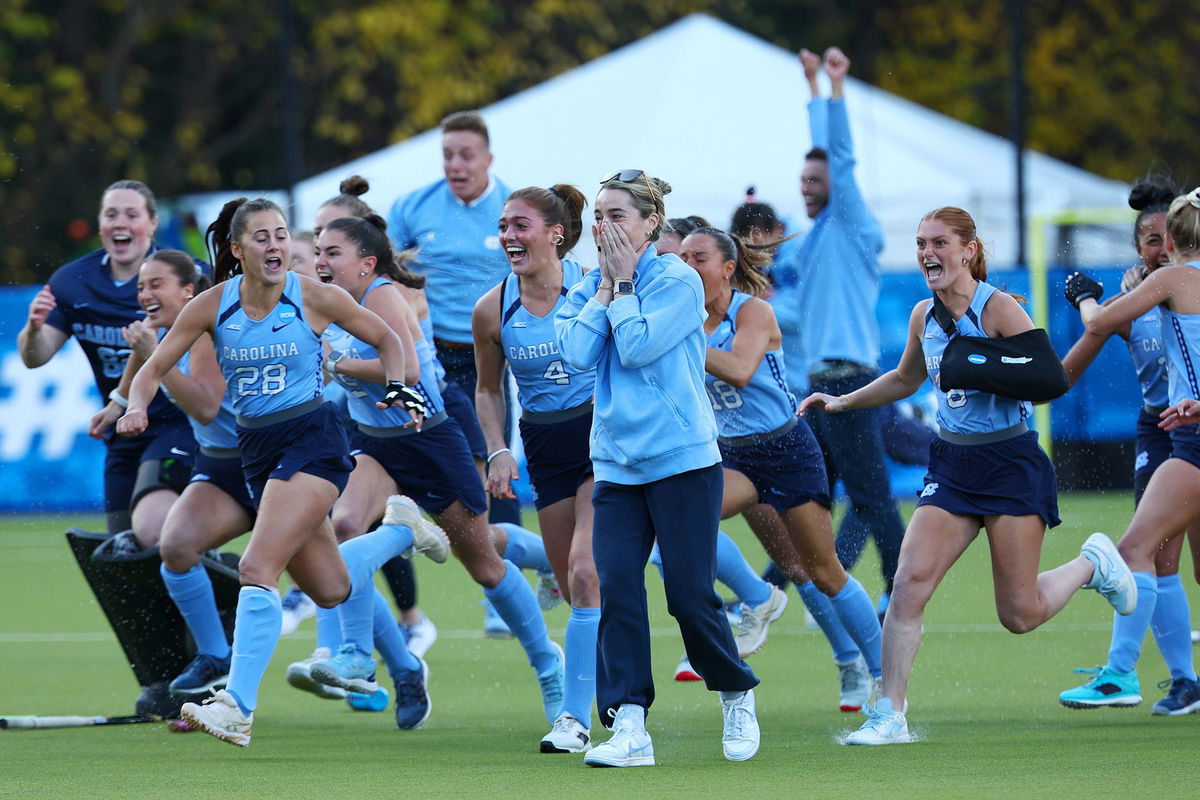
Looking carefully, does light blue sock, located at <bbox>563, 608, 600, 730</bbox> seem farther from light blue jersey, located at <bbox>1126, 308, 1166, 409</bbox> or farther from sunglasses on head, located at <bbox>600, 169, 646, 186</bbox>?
light blue jersey, located at <bbox>1126, 308, 1166, 409</bbox>

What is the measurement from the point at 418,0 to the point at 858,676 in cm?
2053

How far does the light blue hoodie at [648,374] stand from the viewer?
6070mm

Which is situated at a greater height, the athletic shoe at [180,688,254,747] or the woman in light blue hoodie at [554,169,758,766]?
the woman in light blue hoodie at [554,169,758,766]

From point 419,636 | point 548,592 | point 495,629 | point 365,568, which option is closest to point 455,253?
point 548,592

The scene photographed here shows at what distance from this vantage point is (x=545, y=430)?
23.2 ft

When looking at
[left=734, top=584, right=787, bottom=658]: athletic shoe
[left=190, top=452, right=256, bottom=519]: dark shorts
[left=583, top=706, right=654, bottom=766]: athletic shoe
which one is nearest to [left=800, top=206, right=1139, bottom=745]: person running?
[left=583, top=706, right=654, bottom=766]: athletic shoe

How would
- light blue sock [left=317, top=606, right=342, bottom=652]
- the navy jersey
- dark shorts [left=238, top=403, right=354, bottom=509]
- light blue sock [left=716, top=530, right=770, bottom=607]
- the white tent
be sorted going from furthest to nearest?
the white tent → the navy jersey → light blue sock [left=716, top=530, right=770, bottom=607] → light blue sock [left=317, top=606, right=342, bottom=652] → dark shorts [left=238, top=403, right=354, bottom=509]

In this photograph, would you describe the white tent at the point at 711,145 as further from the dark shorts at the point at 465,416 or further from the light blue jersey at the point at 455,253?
the dark shorts at the point at 465,416

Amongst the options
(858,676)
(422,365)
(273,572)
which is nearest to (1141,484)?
(858,676)

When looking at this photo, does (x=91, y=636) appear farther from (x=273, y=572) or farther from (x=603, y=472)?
(x=603, y=472)

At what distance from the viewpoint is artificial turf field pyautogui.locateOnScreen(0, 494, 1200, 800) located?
18.9 feet

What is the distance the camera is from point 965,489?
21.8ft

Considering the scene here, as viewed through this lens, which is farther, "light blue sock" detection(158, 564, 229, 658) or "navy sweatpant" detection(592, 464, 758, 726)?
"light blue sock" detection(158, 564, 229, 658)

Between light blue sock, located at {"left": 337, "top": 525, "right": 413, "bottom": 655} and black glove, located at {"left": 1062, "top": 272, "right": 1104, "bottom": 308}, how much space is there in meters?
2.84
